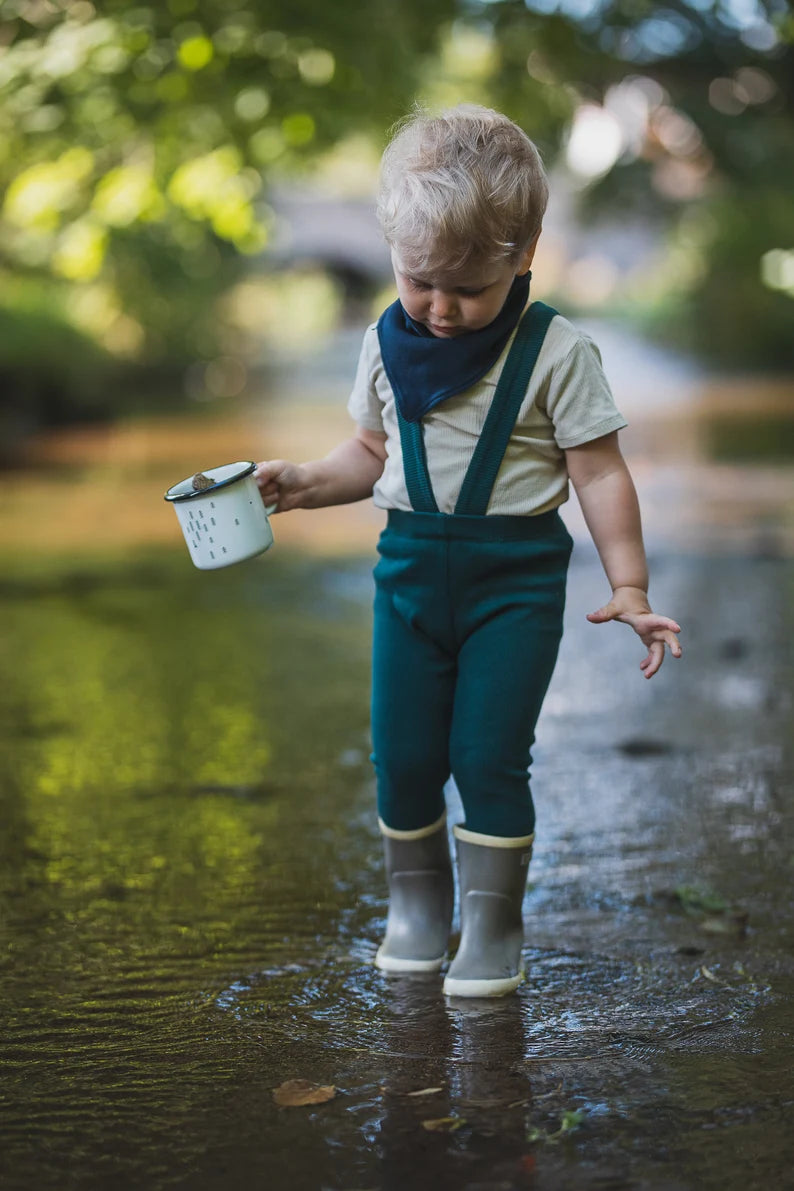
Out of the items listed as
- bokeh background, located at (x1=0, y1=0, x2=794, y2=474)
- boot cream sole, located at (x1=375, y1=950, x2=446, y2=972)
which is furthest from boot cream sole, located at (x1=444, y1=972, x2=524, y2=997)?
bokeh background, located at (x1=0, y1=0, x2=794, y2=474)

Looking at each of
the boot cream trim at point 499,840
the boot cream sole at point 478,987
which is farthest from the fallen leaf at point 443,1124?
the boot cream trim at point 499,840

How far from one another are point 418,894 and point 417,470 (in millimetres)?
787

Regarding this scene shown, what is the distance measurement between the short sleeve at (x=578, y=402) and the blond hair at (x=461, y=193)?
0.20 metres

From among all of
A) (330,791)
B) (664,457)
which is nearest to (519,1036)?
(330,791)

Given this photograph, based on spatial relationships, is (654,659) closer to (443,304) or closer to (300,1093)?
(443,304)

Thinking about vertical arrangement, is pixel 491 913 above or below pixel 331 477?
below

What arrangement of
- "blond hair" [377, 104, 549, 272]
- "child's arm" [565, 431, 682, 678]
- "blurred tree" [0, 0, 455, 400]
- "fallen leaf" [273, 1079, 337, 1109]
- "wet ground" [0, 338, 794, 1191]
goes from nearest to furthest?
1. "wet ground" [0, 338, 794, 1191]
2. "fallen leaf" [273, 1079, 337, 1109]
3. "blond hair" [377, 104, 549, 272]
4. "child's arm" [565, 431, 682, 678]
5. "blurred tree" [0, 0, 455, 400]

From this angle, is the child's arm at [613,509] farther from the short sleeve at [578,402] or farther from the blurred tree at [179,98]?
the blurred tree at [179,98]

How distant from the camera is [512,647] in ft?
8.54

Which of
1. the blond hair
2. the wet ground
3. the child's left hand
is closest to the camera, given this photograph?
the wet ground

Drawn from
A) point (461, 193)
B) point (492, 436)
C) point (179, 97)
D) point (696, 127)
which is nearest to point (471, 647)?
point (492, 436)

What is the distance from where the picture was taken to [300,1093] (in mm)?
2178

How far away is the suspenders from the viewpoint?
2.54 metres

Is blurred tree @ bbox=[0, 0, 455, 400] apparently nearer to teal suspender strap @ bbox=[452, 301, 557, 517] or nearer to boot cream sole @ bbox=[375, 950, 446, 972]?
teal suspender strap @ bbox=[452, 301, 557, 517]
